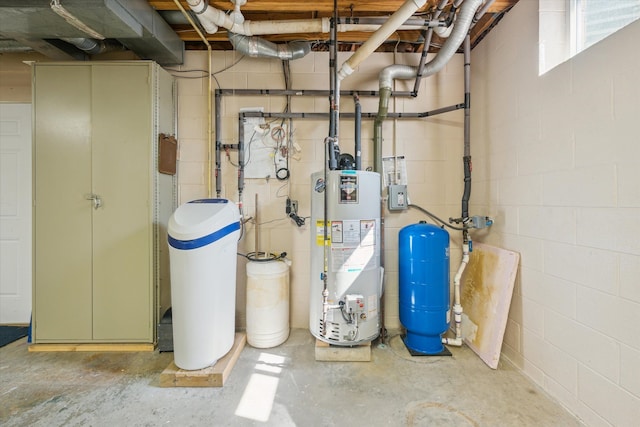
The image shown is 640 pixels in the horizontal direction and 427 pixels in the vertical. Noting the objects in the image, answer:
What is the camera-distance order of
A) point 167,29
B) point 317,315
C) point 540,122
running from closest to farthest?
point 540,122 < point 317,315 < point 167,29

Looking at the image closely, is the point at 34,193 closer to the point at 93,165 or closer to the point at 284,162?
the point at 93,165

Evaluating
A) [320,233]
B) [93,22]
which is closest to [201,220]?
[320,233]

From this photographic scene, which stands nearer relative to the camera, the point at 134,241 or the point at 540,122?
the point at 540,122

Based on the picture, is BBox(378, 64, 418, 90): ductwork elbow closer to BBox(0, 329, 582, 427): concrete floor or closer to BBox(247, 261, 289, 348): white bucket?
BBox(247, 261, 289, 348): white bucket

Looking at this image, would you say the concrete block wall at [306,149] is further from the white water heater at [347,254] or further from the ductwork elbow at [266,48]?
the white water heater at [347,254]

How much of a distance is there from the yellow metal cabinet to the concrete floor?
0.93 feet

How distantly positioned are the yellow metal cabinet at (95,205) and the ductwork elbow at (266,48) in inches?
28.5

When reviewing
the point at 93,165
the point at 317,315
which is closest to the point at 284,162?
the point at 317,315

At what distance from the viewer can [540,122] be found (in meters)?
1.67

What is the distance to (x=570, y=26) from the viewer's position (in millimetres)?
1608

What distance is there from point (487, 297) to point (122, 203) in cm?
293

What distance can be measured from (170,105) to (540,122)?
9.30 ft

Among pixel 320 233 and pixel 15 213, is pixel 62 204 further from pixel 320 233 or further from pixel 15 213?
pixel 320 233

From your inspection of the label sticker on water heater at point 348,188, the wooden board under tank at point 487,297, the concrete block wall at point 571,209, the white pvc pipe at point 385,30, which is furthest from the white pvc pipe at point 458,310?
the white pvc pipe at point 385,30
